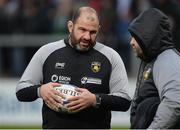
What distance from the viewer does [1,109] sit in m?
16.8

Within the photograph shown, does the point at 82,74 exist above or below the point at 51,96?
above

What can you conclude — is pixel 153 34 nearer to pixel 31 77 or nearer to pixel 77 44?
pixel 77 44

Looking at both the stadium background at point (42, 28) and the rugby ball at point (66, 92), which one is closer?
the rugby ball at point (66, 92)

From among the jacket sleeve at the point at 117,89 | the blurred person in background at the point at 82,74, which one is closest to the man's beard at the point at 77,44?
the blurred person in background at the point at 82,74

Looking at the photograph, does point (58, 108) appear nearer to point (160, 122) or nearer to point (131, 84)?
point (160, 122)

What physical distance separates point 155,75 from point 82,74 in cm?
119

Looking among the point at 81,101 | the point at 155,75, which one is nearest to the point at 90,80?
the point at 81,101

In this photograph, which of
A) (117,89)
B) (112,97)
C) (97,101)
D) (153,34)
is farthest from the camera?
(117,89)

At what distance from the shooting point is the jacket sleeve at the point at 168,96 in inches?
282

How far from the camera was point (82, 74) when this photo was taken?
837 cm

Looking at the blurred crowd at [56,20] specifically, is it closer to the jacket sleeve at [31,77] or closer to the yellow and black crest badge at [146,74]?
the jacket sleeve at [31,77]

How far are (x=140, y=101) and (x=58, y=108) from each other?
3.04 feet

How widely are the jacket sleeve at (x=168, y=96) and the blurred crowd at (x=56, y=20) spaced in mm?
10186

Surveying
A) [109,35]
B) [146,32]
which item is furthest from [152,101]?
[109,35]
